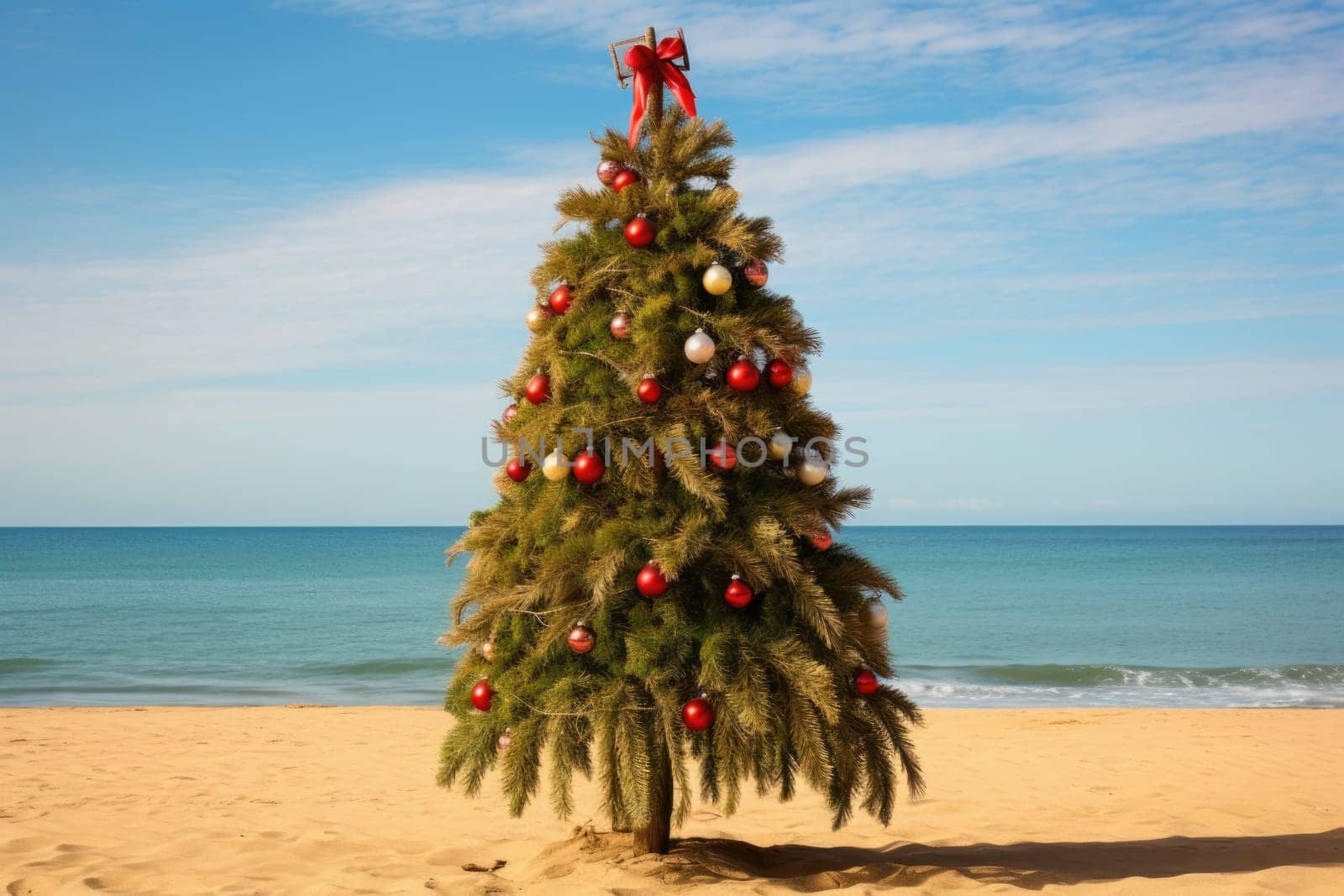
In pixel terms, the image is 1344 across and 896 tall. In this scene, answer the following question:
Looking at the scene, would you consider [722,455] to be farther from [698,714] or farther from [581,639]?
[698,714]

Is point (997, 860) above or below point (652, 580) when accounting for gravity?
below

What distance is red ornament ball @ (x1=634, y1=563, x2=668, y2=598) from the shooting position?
16.0 feet

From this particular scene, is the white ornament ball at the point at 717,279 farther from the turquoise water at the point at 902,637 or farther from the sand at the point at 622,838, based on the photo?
the turquoise water at the point at 902,637

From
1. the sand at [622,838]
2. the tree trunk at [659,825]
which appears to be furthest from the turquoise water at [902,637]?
the tree trunk at [659,825]

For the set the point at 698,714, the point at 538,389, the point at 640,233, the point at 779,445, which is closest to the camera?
the point at 698,714

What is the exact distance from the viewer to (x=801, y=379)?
A: 17.7 feet

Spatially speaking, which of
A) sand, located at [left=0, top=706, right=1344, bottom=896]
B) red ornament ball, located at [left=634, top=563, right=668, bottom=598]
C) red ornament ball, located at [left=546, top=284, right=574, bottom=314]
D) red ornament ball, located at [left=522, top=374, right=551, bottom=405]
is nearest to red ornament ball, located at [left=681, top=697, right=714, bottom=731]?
red ornament ball, located at [left=634, top=563, right=668, bottom=598]

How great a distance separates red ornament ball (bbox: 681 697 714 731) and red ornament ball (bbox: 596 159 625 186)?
2.81m

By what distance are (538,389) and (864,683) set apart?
227cm

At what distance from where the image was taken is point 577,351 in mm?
5469

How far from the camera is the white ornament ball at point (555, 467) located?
5.17 metres

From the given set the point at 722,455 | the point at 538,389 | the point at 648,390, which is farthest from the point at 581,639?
the point at 538,389

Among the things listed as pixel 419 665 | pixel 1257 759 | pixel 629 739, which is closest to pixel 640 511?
pixel 629 739

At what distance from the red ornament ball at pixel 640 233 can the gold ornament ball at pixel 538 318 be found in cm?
69
